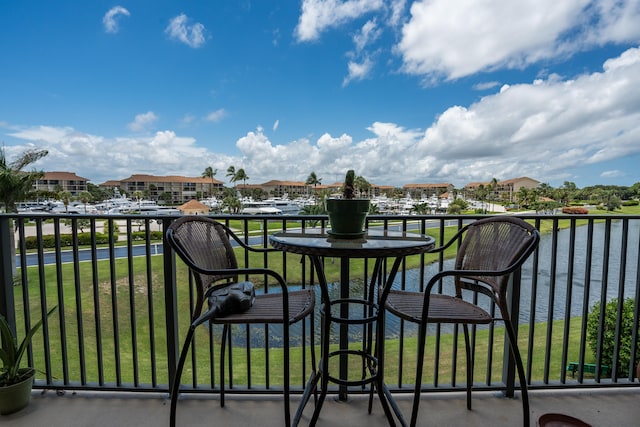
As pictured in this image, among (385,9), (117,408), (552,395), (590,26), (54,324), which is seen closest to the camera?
(117,408)

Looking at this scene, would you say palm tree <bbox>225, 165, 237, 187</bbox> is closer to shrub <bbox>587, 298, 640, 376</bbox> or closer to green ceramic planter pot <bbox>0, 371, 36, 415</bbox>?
shrub <bbox>587, 298, 640, 376</bbox>

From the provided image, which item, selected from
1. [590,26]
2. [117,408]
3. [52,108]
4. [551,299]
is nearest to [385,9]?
[590,26]

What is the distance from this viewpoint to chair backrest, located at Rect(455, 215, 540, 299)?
4.58 feet

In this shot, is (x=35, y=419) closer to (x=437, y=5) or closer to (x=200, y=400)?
(x=200, y=400)

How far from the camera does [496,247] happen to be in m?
1.62

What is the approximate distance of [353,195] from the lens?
1.60 meters

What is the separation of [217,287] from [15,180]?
665 inches

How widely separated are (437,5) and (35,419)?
749cm

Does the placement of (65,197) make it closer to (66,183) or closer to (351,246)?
(66,183)

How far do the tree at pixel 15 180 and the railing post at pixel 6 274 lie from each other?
50.2ft

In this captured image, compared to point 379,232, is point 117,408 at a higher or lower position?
lower

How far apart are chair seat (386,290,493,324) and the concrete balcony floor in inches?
27.2

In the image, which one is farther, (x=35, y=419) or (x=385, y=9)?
(x=385, y=9)

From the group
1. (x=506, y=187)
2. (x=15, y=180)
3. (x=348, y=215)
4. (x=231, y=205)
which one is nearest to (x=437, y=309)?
(x=348, y=215)
